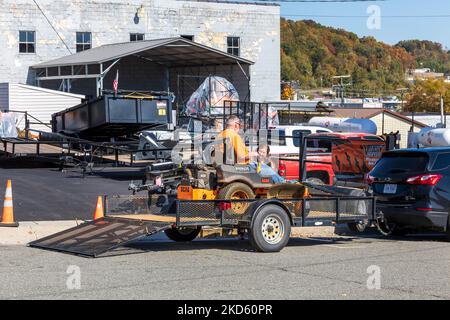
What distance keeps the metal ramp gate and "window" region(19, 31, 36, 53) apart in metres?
32.4

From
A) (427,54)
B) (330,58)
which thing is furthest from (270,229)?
(427,54)

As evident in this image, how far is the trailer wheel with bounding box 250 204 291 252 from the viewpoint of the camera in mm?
12305

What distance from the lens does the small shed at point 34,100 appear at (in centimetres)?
3831

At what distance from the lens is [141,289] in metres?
9.30

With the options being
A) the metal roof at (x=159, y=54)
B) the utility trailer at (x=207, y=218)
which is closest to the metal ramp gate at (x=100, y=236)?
the utility trailer at (x=207, y=218)

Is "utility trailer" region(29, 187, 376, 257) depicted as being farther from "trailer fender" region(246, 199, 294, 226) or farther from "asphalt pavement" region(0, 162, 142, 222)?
"asphalt pavement" region(0, 162, 142, 222)

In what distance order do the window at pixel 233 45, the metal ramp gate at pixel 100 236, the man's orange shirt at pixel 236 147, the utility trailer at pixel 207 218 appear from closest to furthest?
1. the metal ramp gate at pixel 100 236
2. the utility trailer at pixel 207 218
3. the man's orange shirt at pixel 236 147
4. the window at pixel 233 45

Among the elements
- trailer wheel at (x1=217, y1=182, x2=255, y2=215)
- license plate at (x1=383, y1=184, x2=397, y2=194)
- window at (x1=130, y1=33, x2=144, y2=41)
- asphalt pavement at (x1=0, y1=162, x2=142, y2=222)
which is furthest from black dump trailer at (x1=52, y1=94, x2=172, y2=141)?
window at (x1=130, y1=33, x2=144, y2=41)

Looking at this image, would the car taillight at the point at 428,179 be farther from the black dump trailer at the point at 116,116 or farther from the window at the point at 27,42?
the window at the point at 27,42

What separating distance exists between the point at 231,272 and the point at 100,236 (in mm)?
2620

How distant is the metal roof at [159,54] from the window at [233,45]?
12.8ft

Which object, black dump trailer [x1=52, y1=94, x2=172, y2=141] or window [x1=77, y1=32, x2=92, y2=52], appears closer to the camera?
black dump trailer [x1=52, y1=94, x2=172, y2=141]
